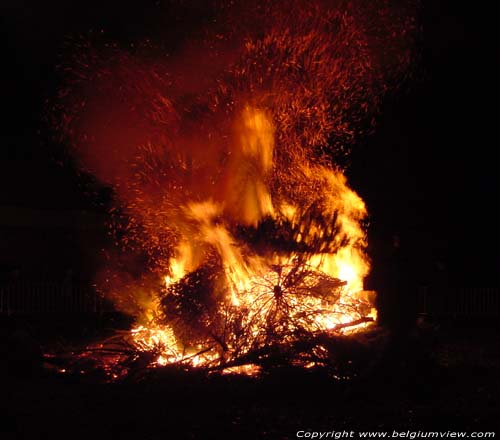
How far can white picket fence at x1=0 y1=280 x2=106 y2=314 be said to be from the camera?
40.8 ft

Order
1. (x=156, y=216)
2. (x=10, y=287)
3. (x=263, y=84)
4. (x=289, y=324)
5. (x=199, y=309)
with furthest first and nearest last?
(x=10, y=287), (x=156, y=216), (x=263, y=84), (x=199, y=309), (x=289, y=324)

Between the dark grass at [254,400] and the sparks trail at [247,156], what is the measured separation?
1.42m

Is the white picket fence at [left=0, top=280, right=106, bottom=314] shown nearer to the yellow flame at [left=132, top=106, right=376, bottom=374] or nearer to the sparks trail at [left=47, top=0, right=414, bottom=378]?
the sparks trail at [left=47, top=0, right=414, bottom=378]

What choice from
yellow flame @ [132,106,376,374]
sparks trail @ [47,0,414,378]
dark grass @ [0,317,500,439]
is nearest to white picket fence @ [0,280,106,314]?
sparks trail @ [47,0,414,378]

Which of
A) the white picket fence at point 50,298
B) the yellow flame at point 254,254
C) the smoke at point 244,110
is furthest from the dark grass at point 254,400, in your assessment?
the white picket fence at point 50,298

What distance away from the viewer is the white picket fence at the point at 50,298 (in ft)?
40.8

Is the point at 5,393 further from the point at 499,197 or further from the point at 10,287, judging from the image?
the point at 499,197

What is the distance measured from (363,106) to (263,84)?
1.98 m

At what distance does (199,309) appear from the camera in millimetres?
7680

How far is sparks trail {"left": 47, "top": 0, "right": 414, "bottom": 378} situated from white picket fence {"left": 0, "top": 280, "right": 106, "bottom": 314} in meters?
1.91

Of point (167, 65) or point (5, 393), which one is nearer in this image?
point (5, 393)

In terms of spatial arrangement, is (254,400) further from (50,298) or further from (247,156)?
(50,298)

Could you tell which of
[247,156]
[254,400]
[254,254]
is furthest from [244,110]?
[254,400]

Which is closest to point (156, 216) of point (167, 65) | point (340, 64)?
point (167, 65)
